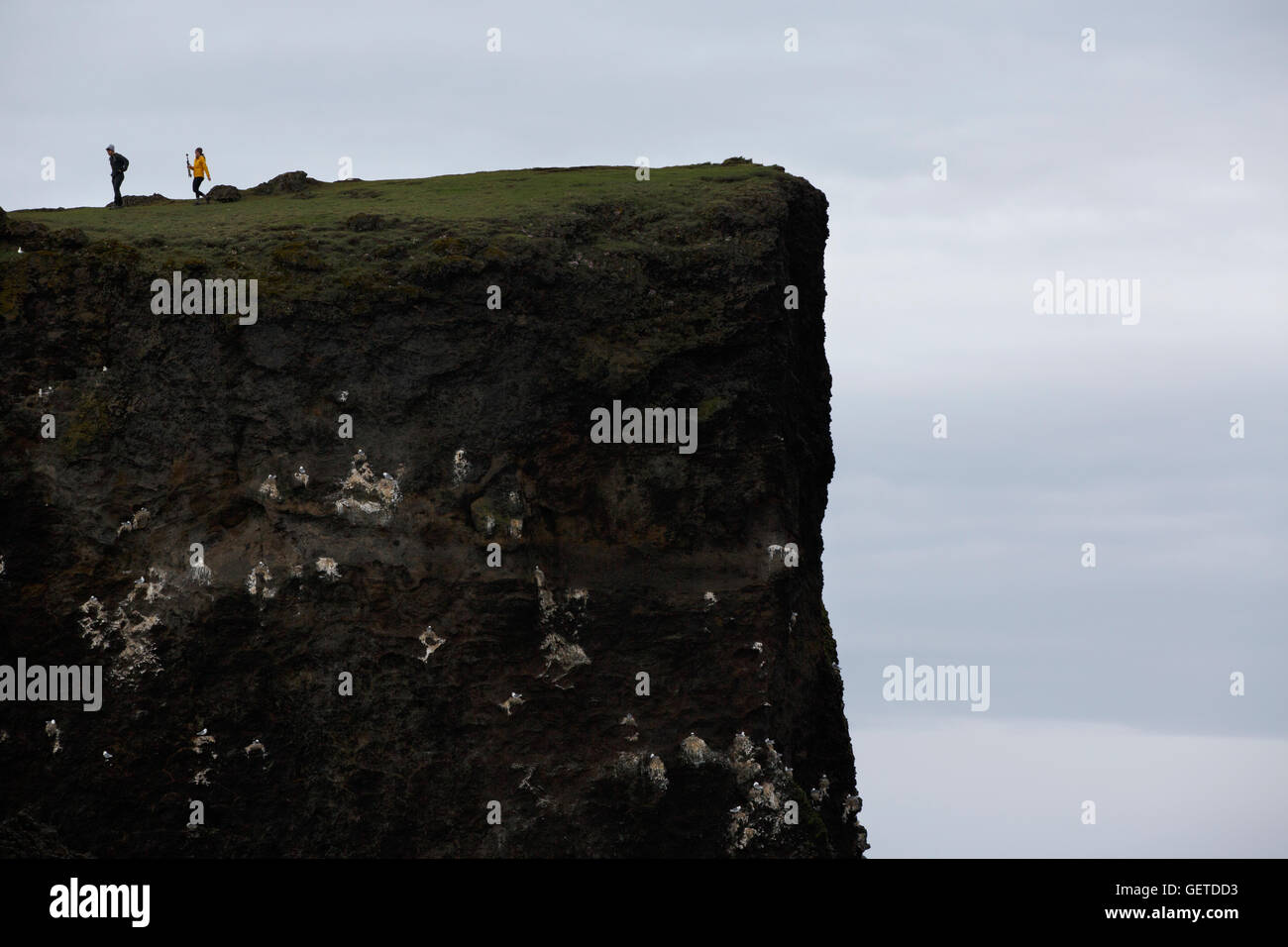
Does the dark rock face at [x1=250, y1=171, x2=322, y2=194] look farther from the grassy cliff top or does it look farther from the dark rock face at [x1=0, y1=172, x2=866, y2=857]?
the dark rock face at [x1=0, y1=172, x2=866, y2=857]

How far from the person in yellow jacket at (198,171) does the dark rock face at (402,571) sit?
5.42 meters

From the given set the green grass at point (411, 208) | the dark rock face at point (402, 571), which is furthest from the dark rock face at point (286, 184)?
the dark rock face at point (402, 571)

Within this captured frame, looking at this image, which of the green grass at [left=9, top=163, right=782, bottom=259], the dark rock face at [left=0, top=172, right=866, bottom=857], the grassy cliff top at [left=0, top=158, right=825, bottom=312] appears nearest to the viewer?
the dark rock face at [left=0, top=172, right=866, bottom=857]

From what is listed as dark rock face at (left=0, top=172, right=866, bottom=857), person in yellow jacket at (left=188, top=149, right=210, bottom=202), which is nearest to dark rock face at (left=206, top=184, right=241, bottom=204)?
person in yellow jacket at (left=188, top=149, right=210, bottom=202)

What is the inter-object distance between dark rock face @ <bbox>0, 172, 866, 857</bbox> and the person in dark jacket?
5.75 metres

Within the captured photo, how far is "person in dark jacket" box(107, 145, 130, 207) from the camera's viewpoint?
32375 mm

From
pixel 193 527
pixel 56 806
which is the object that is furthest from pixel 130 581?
pixel 56 806

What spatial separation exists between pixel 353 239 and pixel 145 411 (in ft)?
12.5

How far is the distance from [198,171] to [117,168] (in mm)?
1429

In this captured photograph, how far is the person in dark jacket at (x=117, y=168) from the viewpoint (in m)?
32.4

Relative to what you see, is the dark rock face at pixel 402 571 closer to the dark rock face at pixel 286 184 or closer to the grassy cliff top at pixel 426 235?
the grassy cliff top at pixel 426 235

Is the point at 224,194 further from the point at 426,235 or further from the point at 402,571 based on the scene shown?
the point at 402,571

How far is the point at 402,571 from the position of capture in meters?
25.9
